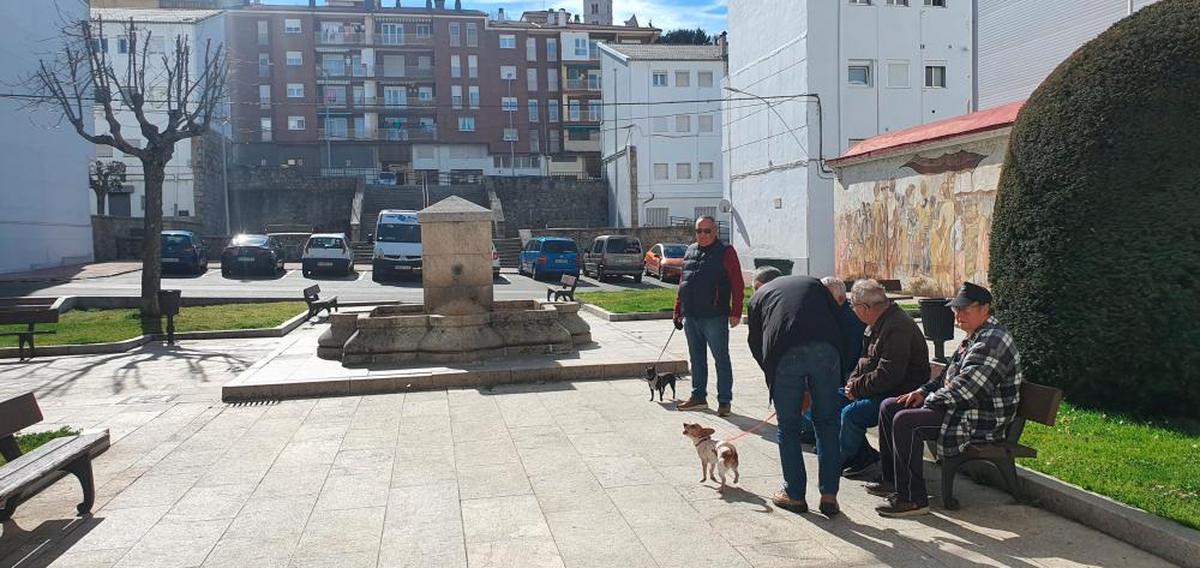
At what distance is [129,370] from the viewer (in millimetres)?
11414

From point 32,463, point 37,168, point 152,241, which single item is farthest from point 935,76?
point 37,168

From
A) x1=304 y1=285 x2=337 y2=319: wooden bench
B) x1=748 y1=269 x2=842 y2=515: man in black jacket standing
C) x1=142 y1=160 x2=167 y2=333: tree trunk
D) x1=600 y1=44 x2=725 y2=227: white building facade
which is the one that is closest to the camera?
x1=748 y1=269 x2=842 y2=515: man in black jacket standing

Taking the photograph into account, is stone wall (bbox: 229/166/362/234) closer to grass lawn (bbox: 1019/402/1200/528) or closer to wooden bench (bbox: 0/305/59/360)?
wooden bench (bbox: 0/305/59/360)

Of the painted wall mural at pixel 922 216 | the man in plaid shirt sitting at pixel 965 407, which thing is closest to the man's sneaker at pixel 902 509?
the man in plaid shirt sitting at pixel 965 407

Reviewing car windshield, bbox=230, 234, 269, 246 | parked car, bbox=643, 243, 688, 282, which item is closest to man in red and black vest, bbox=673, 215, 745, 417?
parked car, bbox=643, 243, 688, 282

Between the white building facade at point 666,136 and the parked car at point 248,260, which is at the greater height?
the white building facade at point 666,136

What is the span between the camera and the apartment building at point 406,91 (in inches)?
2419

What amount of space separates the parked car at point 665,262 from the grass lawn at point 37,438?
23.4 metres

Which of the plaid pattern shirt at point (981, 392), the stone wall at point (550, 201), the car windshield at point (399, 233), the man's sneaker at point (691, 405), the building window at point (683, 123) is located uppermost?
the building window at point (683, 123)

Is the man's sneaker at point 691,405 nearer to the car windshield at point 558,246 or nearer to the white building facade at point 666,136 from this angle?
the car windshield at point 558,246

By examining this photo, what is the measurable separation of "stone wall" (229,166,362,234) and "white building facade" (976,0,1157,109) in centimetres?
3902

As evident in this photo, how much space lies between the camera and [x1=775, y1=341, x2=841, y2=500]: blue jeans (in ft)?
16.2

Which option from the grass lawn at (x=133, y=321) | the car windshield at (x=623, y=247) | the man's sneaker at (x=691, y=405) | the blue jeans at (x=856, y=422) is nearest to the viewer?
the blue jeans at (x=856, y=422)

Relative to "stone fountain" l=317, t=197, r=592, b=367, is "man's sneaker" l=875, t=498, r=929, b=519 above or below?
below
